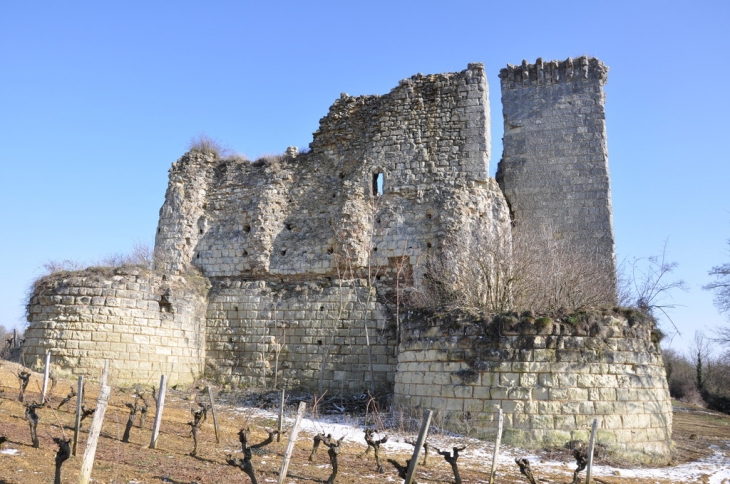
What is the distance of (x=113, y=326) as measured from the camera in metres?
15.3

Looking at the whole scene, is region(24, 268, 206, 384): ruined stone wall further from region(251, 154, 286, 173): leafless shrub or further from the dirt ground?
region(251, 154, 286, 173): leafless shrub

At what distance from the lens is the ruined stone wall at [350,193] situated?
16516 millimetres

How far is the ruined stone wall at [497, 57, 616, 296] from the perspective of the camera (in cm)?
1723

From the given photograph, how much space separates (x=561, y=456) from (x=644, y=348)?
8.90 ft

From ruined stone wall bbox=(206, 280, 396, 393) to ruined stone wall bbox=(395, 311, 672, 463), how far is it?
3.28 metres

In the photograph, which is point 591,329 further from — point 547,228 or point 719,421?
point 719,421

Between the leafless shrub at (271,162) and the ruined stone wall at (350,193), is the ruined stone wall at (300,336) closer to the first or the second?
the ruined stone wall at (350,193)

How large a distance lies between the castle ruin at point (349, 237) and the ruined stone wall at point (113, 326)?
0.03 metres

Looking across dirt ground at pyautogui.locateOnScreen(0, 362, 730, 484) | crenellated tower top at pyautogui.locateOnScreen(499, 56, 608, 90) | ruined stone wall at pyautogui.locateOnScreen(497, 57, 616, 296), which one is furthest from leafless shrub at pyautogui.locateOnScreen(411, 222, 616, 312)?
crenellated tower top at pyautogui.locateOnScreen(499, 56, 608, 90)

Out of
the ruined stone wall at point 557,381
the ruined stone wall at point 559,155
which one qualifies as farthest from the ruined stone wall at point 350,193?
the ruined stone wall at point 557,381

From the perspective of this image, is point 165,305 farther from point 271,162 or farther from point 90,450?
point 90,450

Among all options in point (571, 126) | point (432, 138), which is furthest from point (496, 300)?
point (571, 126)

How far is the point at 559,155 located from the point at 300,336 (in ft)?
27.5

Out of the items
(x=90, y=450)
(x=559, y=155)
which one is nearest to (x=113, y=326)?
(x=90, y=450)
